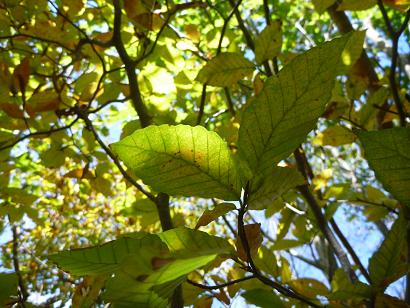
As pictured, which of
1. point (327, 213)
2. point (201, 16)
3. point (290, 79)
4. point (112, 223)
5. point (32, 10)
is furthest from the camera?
point (112, 223)

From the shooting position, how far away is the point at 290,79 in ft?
1.09

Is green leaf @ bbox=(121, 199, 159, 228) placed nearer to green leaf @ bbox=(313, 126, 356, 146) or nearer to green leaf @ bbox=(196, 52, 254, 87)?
green leaf @ bbox=(196, 52, 254, 87)

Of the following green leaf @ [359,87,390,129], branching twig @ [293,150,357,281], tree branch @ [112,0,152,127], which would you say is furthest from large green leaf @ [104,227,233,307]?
green leaf @ [359,87,390,129]

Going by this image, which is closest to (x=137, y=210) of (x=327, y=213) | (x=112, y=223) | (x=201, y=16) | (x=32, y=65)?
(x=327, y=213)

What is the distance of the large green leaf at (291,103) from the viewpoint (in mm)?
326

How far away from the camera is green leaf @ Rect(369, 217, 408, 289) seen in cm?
47

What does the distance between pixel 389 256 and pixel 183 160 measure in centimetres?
31

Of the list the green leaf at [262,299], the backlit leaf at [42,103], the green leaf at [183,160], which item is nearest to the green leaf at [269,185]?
the green leaf at [183,160]

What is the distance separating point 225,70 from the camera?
1.05m

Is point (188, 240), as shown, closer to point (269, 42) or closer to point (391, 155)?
point (391, 155)

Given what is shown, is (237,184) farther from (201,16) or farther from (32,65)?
(201,16)

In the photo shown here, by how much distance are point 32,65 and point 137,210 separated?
72 cm

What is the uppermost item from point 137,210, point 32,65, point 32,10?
point 32,10

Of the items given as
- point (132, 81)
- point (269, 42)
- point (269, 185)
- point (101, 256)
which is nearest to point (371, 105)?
point (269, 42)
